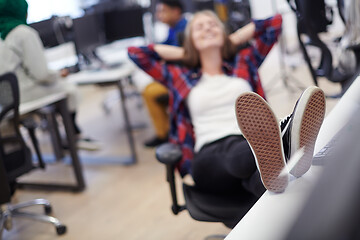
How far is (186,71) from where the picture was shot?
1865mm

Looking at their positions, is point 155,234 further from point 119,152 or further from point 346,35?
point 119,152

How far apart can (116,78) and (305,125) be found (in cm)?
236

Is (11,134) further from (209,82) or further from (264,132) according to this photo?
(264,132)

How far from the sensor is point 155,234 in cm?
201

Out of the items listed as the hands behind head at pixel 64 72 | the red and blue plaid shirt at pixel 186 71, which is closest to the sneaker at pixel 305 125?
the red and blue plaid shirt at pixel 186 71

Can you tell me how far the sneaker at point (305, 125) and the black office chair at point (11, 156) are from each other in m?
1.45

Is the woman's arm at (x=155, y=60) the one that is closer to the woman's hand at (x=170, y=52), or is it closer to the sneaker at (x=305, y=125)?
the woman's hand at (x=170, y=52)

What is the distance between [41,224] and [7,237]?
0.18m

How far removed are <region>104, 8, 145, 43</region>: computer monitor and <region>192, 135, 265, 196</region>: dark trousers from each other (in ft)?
9.37

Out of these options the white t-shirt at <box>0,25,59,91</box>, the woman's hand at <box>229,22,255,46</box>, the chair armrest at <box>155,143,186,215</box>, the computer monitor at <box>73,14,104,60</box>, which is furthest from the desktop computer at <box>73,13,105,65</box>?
the chair armrest at <box>155,143,186,215</box>

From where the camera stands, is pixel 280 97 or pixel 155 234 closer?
pixel 280 97

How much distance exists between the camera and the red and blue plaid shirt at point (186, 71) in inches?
70.1

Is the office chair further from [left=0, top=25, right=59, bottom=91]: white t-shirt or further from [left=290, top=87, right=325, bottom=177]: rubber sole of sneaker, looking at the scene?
[left=0, top=25, right=59, bottom=91]: white t-shirt

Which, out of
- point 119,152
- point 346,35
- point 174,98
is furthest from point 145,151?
point 346,35
